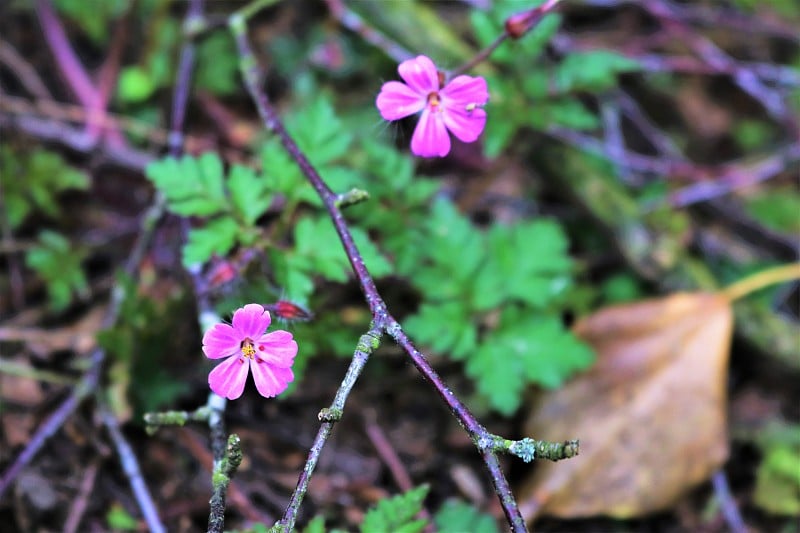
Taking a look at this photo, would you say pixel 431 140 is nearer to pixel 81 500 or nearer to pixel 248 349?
pixel 248 349

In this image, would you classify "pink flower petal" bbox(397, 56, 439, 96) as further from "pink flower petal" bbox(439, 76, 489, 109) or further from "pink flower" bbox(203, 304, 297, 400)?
"pink flower" bbox(203, 304, 297, 400)

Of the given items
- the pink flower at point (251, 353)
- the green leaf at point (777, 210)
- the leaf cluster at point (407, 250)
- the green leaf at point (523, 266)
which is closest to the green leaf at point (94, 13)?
the leaf cluster at point (407, 250)

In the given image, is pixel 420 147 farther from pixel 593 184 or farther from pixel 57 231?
pixel 57 231

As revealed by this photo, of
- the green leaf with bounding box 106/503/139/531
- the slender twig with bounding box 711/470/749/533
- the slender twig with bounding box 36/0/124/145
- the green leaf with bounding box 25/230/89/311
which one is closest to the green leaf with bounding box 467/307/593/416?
the slender twig with bounding box 711/470/749/533

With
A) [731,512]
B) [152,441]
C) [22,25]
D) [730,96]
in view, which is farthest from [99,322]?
[730,96]

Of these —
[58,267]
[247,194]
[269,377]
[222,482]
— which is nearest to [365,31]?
[247,194]
